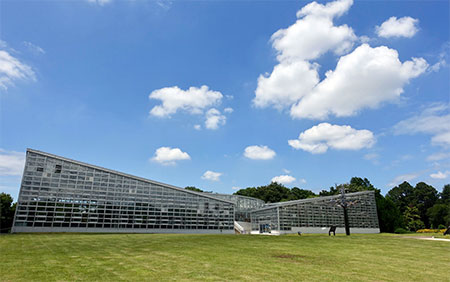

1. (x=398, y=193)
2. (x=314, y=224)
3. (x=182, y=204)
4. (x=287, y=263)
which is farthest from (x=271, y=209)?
(x=398, y=193)

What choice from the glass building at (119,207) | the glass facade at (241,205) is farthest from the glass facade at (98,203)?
the glass facade at (241,205)

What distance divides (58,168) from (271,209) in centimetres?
4100

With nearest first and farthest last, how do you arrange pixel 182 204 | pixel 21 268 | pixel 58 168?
1. pixel 21 268
2. pixel 58 168
3. pixel 182 204

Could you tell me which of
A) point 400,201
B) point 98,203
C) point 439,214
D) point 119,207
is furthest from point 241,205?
point 400,201

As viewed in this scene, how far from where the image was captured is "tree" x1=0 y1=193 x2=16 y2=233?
46428mm

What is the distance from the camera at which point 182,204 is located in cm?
5219

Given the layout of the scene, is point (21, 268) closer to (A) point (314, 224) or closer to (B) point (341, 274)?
(B) point (341, 274)

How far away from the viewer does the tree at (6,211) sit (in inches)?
1828

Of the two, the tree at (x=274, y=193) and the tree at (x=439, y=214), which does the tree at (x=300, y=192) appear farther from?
the tree at (x=439, y=214)

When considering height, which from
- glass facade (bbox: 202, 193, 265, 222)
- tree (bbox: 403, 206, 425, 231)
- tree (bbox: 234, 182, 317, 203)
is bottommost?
tree (bbox: 403, 206, 425, 231)

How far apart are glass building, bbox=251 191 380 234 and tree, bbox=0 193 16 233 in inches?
1907

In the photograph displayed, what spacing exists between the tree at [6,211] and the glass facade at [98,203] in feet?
26.7

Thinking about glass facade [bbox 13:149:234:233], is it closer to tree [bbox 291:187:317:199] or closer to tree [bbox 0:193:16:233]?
tree [bbox 0:193:16:233]

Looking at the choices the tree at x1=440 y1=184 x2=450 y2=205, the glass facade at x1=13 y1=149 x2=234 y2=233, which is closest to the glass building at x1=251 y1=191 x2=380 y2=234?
the glass facade at x1=13 y1=149 x2=234 y2=233
